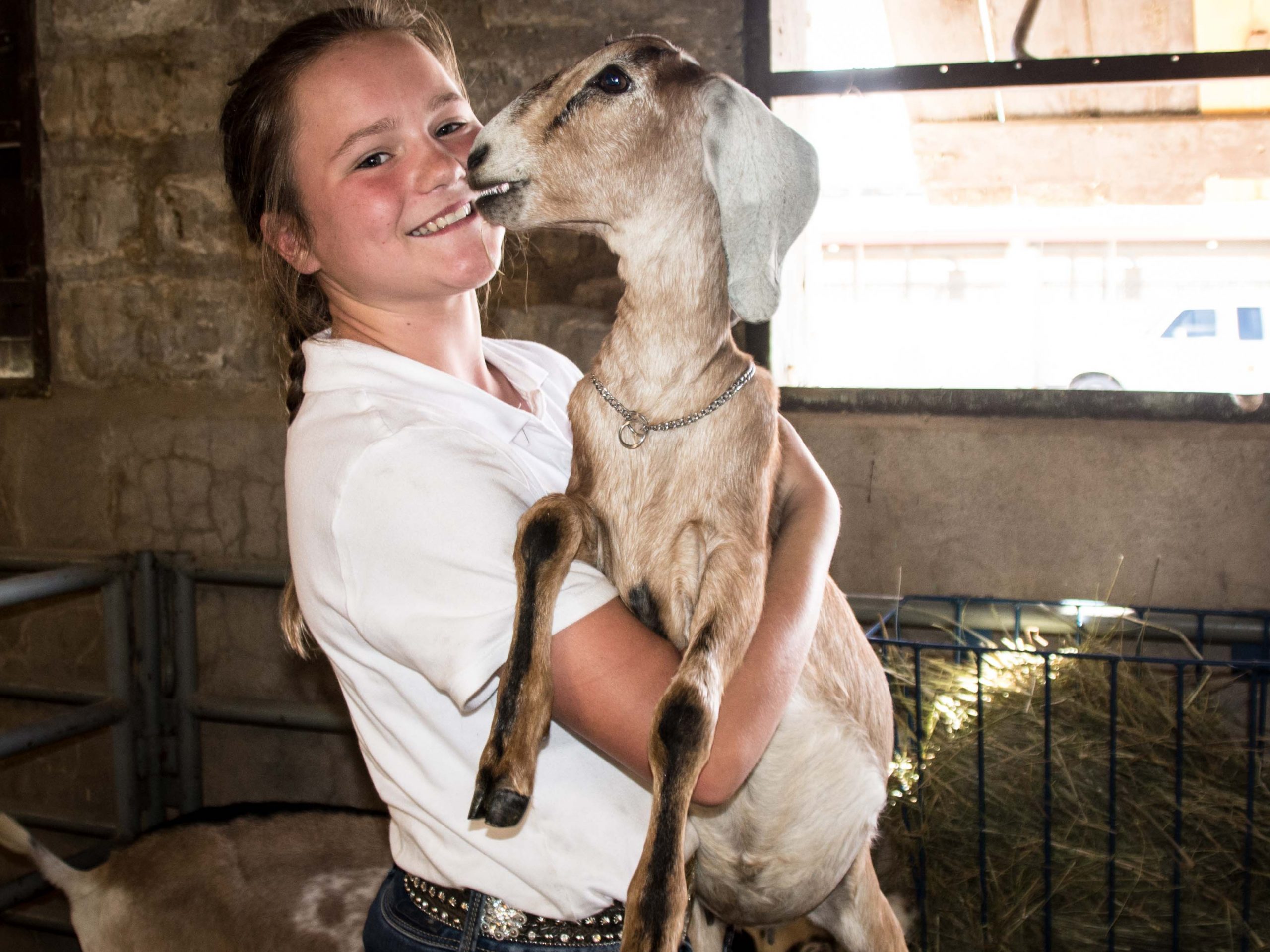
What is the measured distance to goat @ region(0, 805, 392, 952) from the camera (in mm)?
2252

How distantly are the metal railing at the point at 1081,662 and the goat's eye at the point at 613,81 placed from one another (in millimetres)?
1206

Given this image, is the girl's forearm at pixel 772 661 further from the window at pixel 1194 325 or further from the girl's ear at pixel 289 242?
the window at pixel 1194 325

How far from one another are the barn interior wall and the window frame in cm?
4

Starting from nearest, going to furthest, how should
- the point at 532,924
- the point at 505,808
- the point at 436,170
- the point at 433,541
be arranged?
the point at 505,808 → the point at 433,541 → the point at 532,924 → the point at 436,170

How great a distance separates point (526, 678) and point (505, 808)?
135 mm

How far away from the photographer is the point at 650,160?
4.51ft

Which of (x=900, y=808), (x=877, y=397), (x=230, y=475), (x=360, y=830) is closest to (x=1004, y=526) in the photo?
(x=877, y=397)

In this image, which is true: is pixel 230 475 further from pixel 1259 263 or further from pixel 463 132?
pixel 1259 263

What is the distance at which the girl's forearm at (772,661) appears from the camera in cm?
123

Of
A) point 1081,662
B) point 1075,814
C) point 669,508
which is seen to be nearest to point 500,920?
point 669,508

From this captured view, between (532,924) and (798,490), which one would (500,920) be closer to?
(532,924)

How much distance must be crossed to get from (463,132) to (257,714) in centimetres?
219

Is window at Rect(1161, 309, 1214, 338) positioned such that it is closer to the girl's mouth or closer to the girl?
the girl

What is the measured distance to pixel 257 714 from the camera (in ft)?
10.3
